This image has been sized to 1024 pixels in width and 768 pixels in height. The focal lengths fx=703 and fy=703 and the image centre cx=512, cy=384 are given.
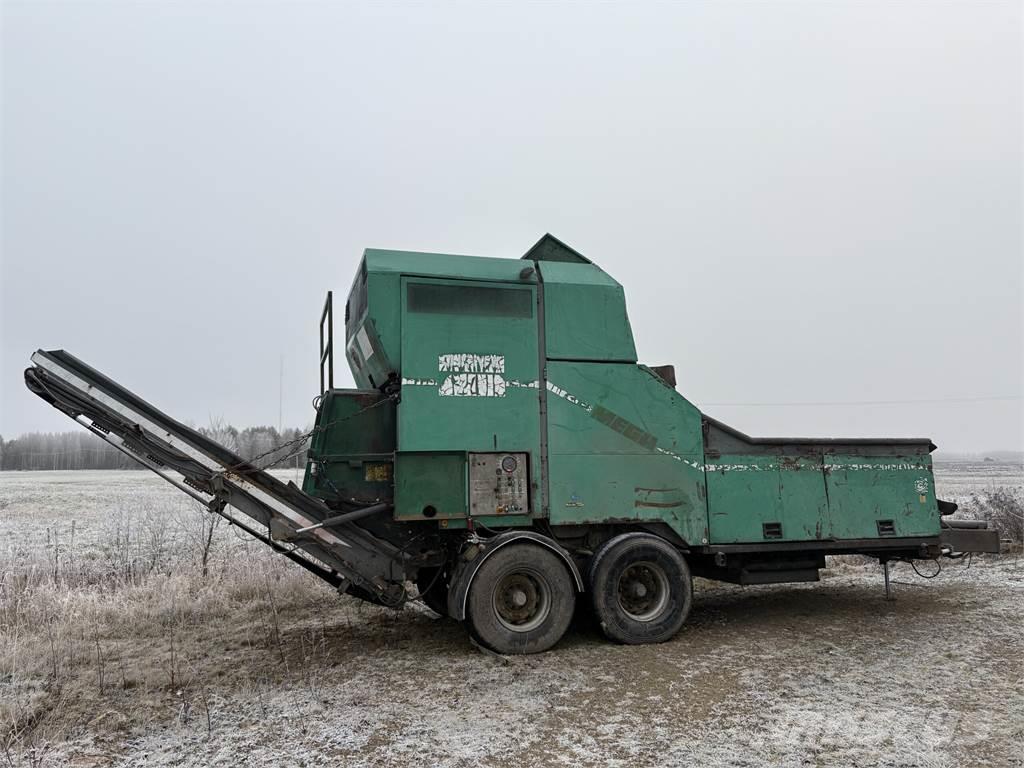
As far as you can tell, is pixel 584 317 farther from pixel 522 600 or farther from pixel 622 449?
pixel 522 600

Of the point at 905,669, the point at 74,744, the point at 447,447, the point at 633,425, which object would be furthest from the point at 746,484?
the point at 74,744

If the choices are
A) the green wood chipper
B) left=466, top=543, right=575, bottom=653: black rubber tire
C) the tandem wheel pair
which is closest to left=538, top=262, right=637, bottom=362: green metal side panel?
the green wood chipper

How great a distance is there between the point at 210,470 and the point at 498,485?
8.40ft

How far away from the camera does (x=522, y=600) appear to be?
21.5 feet

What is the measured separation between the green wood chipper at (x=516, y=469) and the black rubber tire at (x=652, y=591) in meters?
0.02

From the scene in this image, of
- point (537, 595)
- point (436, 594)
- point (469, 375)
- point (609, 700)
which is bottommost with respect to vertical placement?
point (609, 700)

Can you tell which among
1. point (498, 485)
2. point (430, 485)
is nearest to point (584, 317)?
point (498, 485)

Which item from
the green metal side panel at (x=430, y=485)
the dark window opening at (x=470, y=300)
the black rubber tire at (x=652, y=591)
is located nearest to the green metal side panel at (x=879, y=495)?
the black rubber tire at (x=652, y=591)

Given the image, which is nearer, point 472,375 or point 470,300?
point 472,375

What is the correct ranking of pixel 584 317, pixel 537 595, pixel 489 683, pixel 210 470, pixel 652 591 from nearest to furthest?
pixel 489 683
pixel 210 470
pixel 537 595
pixel 652 591
pixel 584 317

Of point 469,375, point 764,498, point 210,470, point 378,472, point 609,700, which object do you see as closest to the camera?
point 609,700

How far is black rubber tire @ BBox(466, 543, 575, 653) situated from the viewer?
248 inches

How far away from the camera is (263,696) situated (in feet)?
17.6

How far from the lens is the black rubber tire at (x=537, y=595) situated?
6297mm
